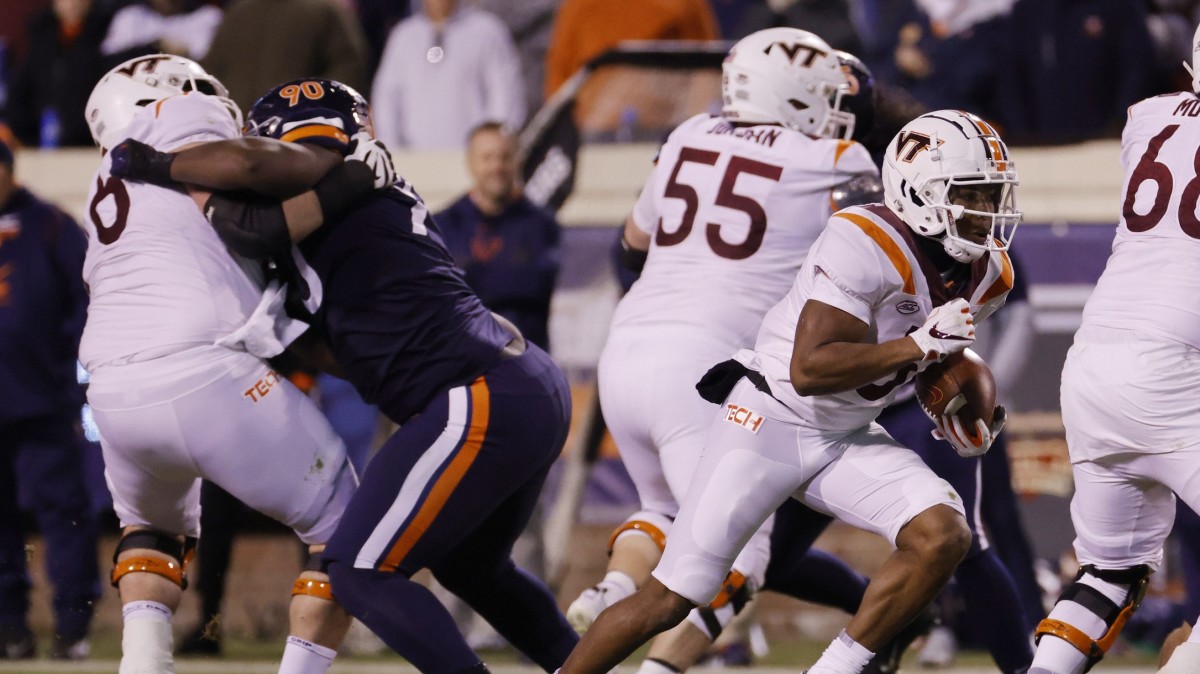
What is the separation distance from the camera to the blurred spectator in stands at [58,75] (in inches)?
375

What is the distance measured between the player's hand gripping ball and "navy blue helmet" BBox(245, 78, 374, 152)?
1692 millimetres

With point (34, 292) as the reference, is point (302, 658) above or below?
above

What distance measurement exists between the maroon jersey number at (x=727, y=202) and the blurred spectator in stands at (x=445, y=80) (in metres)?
3.93

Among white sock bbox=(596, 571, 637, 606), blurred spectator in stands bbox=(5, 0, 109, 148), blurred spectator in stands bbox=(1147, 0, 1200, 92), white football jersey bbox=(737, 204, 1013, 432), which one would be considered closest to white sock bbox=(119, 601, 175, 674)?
white sock bbox=(596, 571, 637, 606)

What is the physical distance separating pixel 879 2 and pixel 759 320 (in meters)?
4.90

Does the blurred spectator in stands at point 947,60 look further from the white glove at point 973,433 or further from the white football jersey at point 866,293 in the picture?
the white glove at point 973,433

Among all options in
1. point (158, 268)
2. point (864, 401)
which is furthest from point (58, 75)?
point (864, 401)

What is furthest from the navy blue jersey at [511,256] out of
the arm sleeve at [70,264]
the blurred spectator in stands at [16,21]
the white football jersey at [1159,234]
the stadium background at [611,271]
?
the blurred spectator in stands at [16,21]

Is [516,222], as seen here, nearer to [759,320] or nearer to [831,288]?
[759,320]

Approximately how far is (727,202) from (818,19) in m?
3.71

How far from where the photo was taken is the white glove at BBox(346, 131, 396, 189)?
4.68 metres

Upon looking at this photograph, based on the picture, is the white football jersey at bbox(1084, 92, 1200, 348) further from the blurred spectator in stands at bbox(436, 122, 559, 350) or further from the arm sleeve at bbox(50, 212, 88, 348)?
the arm sleeve at bbox(50, 212, 88, 348)

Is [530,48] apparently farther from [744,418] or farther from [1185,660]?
[1185,660]

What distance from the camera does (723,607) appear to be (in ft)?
17.4
